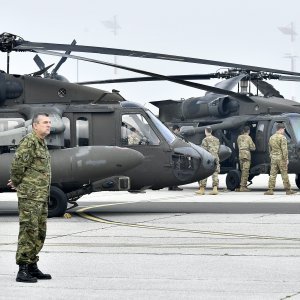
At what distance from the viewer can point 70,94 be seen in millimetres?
18328

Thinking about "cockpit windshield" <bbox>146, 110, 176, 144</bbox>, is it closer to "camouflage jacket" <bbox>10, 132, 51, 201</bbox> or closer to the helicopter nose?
the helicopter nose

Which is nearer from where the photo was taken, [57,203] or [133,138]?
[57,203]

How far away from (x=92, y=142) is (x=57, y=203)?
156cm

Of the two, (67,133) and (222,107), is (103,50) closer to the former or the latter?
(67,133)

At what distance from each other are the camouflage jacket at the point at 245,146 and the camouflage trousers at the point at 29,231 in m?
16.6

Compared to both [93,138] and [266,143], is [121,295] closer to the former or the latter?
[93,138]

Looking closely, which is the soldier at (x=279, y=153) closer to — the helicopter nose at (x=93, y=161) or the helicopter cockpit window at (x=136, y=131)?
the helicopter cockpit window at (x=136, y=131)

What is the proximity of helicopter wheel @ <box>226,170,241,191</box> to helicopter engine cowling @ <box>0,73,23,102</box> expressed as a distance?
9738 mm

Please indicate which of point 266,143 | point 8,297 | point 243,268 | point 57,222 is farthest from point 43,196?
point 266,143

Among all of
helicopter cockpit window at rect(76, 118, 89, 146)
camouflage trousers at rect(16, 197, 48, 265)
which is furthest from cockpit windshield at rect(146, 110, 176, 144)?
camouflage trousers at rect(16, 197, 48, 265)

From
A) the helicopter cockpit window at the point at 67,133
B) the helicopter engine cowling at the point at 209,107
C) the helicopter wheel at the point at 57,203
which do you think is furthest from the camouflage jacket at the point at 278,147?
the helicopter wheel at the point at 57,203

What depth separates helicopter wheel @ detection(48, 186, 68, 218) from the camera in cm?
1695

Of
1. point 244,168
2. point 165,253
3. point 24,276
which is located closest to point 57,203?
point 165,253

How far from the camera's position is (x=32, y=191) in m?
9.55
